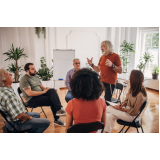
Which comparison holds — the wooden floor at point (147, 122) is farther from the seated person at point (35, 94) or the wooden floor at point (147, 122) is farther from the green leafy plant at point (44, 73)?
the green leafy plant at point (44, 73)

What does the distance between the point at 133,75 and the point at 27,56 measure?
4.02 meters

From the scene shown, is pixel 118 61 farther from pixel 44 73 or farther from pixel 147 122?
pixel 44 73

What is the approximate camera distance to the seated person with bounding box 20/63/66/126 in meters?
2.60

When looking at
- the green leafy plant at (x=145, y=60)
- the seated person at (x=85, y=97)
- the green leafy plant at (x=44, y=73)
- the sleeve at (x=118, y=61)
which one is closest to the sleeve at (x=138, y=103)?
the seated person at (x=85, y=97)

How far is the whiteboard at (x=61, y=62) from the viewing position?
4.38 metres

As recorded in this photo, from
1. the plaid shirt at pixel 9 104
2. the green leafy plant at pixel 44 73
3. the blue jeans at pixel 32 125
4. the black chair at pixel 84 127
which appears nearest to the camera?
the black chair at pixel 84 127

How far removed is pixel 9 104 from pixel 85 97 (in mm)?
870

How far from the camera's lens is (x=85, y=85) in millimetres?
1301

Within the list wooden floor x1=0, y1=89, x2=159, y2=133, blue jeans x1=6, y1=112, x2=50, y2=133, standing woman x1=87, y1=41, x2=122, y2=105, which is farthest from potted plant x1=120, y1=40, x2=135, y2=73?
blue jeans x1=6, y1=112, x2=50, y2=133

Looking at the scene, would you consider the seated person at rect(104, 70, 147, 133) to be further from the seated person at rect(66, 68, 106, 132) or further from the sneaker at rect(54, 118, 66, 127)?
the sneaker at rect(54, 118, 66, 127)

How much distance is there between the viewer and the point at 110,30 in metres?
6.30

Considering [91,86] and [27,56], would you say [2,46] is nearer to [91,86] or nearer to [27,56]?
[27,56]

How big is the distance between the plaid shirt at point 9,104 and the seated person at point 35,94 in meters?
0.94

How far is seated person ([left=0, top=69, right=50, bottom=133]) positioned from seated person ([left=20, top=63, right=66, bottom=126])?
81 centimetres
